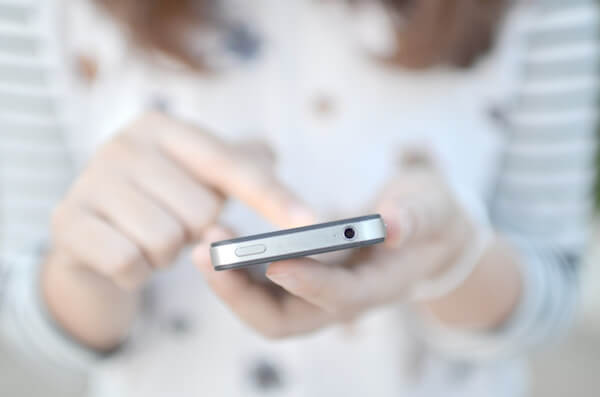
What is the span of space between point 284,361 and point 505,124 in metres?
0.38

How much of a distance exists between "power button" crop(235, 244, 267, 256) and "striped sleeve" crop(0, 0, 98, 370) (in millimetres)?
359

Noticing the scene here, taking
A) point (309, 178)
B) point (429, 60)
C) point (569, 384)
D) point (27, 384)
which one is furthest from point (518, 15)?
point (27, 384)

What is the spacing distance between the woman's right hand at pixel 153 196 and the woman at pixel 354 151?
3.8 inches

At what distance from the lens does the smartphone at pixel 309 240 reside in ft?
0.90

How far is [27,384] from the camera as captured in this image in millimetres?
1370

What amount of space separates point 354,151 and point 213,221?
246 millimetres

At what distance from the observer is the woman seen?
1.85 feet

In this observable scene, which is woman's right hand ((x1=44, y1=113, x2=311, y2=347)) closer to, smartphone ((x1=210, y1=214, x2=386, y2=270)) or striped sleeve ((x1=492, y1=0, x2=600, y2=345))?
smartphone ((x1=210, y1=214, x2=386, y2=270))

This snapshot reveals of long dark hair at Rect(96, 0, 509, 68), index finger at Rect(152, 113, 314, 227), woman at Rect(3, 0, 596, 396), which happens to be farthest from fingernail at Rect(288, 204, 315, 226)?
long dark hair at Rect(96, 0, 509, 68)

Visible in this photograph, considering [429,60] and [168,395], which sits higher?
[429,60]

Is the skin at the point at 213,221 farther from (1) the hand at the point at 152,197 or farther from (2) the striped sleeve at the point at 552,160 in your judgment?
(2) the striped sleeve at the point at 552,160

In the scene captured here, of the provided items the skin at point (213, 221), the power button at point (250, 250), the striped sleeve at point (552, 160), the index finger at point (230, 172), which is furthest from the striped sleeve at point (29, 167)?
the striped sleeve at point (552, 160)

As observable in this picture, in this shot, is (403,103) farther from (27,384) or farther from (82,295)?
(27,384)

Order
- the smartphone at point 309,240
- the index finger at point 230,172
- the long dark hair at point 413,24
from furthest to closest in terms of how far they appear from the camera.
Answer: the long dark hair at point 413,24 < the index finger at point 230,172 < the smartphone at point 309,240
